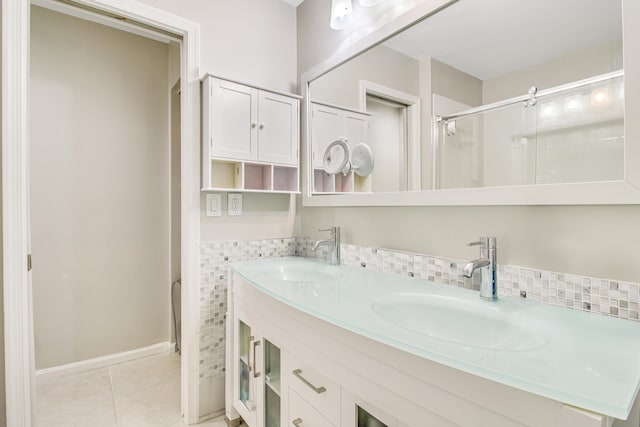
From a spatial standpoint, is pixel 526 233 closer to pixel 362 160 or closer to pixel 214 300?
pixel 362 160

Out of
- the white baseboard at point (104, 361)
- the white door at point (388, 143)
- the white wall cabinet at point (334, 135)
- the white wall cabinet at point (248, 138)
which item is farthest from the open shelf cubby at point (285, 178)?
the white baseboard at point (104, 361)

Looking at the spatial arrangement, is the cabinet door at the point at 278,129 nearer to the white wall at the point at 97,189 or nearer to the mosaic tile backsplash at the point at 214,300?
the mosaic tile backsplash at the point at 214,300

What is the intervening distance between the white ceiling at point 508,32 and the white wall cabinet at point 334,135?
Answer: 1.33 feet

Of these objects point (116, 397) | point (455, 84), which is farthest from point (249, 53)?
point (116, 397)

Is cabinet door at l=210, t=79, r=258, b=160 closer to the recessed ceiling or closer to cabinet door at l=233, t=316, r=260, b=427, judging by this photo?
the recessed ceiling

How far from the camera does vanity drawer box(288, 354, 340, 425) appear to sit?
2.96 ft

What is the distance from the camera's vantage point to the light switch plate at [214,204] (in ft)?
5.62

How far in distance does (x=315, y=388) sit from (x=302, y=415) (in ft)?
0.52

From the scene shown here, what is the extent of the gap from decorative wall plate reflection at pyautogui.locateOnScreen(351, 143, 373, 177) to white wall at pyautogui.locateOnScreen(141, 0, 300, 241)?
0.58 meters

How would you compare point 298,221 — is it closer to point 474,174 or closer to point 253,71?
point 253,71

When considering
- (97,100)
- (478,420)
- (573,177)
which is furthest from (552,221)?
(97,100)

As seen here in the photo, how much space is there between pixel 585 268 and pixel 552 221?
6.0 inches

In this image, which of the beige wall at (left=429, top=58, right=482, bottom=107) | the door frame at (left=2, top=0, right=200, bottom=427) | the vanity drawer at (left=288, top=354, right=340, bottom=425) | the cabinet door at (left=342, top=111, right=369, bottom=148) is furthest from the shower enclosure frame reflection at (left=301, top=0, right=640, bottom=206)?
the door frame at (left=2, top=0, right=200, bottom=427)

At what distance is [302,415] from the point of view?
104 cm
